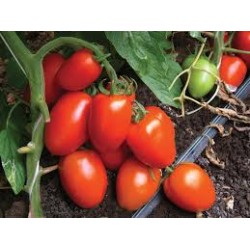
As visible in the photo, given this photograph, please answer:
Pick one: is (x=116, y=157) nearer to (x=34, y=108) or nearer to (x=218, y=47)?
(x=34, y=108)

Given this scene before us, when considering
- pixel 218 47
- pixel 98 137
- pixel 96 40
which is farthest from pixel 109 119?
pixel 218 47

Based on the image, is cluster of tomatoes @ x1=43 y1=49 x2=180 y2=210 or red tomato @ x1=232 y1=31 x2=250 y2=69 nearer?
cluster of tomatoes @ x1=43 y1=49 x2=180 y2=210

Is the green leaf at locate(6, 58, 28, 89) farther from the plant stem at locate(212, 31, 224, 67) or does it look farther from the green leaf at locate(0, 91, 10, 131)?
the plant stem at locate(212, 31, 224, 67)

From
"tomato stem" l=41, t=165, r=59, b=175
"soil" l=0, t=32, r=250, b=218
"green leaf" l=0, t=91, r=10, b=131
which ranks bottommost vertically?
"soil" l=0, t=32, r=250, b=218

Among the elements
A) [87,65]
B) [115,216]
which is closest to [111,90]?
[87,65]

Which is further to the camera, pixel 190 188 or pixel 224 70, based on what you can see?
pixel 224 70

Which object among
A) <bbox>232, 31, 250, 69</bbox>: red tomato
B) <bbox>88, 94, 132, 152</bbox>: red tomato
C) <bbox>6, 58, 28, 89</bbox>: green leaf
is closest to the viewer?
<bbox>88, 94, 132, 152</bbox>: red tomato

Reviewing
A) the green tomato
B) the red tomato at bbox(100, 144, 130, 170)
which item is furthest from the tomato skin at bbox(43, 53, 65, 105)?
the green tomato

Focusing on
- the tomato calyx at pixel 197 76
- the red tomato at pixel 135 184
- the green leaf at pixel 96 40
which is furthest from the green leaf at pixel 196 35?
the red tomato at pixel 135 184
